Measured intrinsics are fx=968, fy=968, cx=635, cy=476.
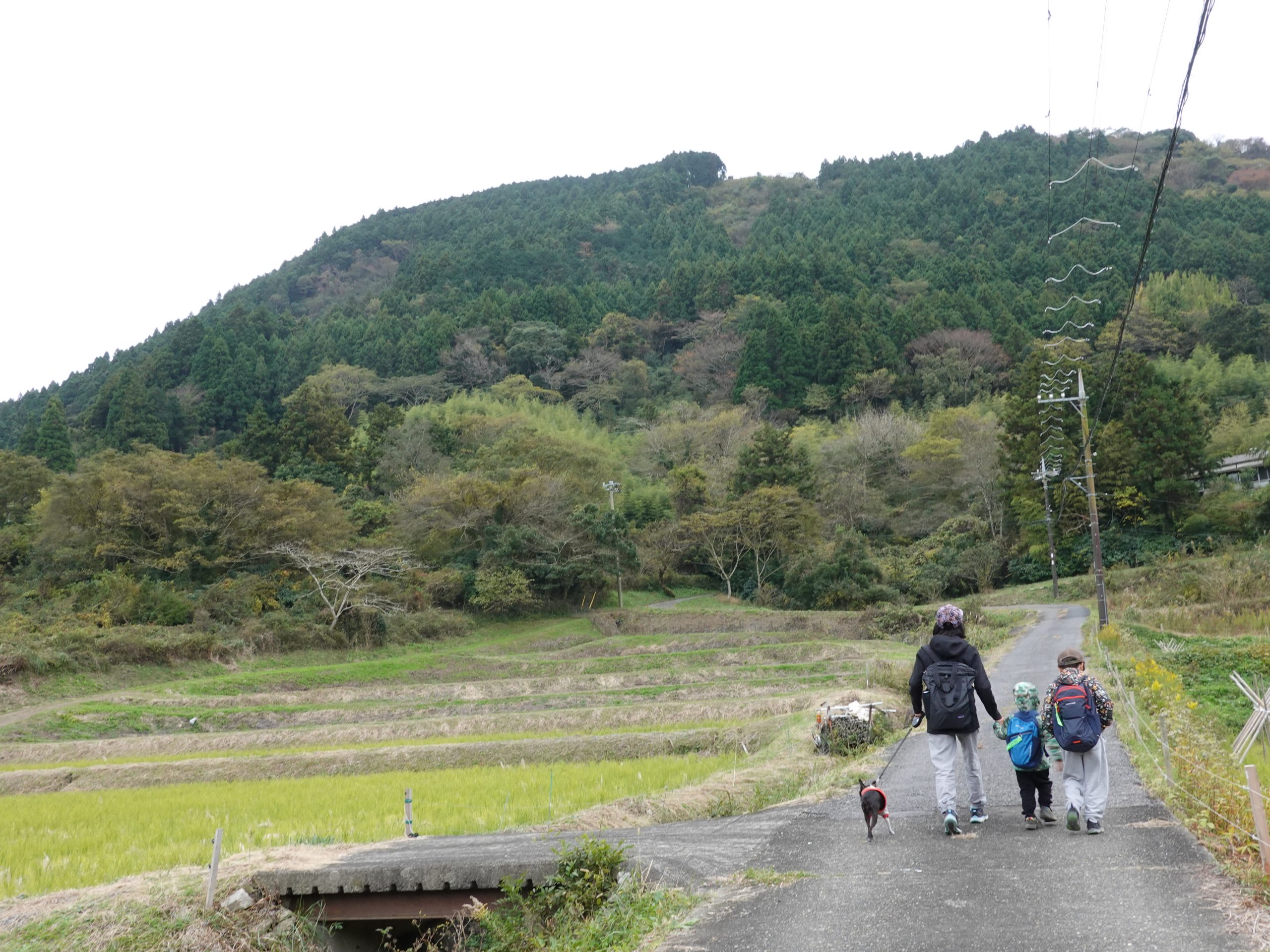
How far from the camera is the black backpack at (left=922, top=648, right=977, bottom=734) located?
7035 mm

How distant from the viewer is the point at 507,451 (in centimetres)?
5266

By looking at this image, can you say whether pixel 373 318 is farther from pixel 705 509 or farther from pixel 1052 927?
pixel 1052 927

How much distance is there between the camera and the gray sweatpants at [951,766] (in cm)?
712

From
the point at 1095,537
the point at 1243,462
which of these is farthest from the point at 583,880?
the point at 1243,462

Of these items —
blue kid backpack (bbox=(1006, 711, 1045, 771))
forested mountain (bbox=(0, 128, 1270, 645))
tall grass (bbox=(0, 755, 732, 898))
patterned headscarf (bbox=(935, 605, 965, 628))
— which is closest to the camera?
blue kid backpack (bbox=(1006, 711, 1045, 771))

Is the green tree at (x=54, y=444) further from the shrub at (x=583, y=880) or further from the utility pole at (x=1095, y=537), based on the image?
the shrub at (x=583, y=880)

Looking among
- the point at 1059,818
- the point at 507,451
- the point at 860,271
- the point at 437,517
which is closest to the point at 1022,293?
the point at 860,271

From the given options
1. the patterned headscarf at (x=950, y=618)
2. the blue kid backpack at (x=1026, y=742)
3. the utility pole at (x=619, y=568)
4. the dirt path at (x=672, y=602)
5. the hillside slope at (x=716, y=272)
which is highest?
the hillside slope at (x=716, y=272)

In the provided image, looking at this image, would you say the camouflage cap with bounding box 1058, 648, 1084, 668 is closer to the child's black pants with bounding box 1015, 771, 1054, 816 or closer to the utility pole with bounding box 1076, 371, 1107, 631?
the child's black pants with bounding box 1015, 771, 1054, 816

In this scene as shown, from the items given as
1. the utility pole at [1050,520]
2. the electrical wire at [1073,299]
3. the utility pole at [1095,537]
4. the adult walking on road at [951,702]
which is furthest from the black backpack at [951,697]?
the utility pole at [1050,520]

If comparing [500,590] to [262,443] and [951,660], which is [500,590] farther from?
[951,660]

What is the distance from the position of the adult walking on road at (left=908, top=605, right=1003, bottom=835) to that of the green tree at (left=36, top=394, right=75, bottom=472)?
62.4 meters

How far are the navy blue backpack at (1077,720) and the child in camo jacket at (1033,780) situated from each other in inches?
10.1

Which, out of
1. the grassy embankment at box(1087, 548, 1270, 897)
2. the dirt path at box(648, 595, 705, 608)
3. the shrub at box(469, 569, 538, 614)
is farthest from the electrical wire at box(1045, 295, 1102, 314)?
the shrub at box(469, 569, 538, 614)
